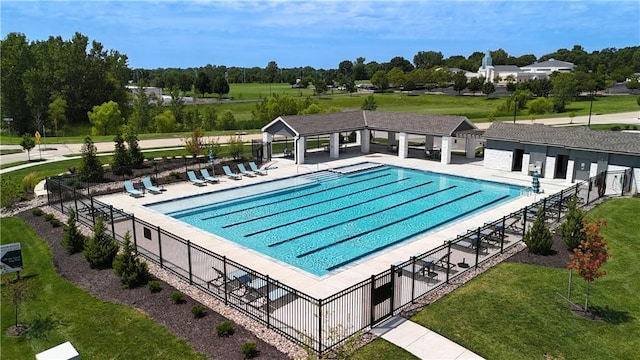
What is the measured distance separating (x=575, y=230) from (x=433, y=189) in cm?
1176

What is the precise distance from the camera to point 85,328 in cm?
1264

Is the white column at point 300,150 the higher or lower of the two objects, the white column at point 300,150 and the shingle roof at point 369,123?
the lower

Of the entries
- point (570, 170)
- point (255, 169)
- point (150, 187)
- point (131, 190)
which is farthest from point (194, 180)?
point (570, 170)

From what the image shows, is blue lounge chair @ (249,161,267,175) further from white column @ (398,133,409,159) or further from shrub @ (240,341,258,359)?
shrub @ (240,341,258,359)

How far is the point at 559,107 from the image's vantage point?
7538 cm

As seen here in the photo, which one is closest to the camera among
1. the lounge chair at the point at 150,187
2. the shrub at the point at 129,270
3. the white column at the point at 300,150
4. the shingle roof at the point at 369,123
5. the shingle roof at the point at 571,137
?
the shrub at the point at 129,270

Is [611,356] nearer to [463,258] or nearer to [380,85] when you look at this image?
[463,258]

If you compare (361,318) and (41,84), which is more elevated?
(41,84)

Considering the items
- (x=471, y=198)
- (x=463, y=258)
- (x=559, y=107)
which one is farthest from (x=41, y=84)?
(x=559, y=107)

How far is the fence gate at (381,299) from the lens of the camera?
12.6 meters

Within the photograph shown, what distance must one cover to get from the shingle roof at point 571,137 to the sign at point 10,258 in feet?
96.1

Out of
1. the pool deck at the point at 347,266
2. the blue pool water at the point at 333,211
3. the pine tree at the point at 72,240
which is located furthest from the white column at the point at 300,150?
the pine tree at the point at 72,240

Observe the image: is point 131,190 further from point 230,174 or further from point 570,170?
point 570,170

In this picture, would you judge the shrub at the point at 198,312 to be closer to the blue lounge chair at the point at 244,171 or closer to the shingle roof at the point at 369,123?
the blue lounge chair at the point at 244,171
